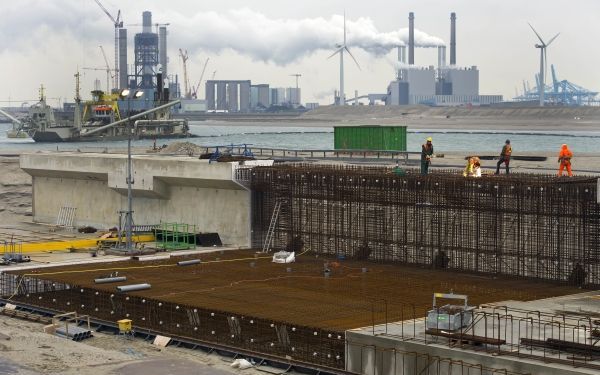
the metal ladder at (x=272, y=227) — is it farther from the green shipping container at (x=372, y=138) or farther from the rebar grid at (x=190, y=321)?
the green shipping container at (x=372, y=138)

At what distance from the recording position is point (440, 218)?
148 ft

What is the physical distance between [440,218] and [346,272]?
4251 mm

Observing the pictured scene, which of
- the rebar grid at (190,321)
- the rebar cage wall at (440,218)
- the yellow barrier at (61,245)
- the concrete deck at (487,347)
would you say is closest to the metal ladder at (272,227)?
the rebar cage wall at (440,218)

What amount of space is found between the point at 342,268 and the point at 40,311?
11.6m

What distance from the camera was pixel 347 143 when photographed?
8025 centimetres

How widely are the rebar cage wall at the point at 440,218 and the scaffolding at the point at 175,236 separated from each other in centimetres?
330

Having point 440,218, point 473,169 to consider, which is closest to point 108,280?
point 440,218

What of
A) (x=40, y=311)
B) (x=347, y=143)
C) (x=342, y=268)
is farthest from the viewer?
(x=347, y=143)

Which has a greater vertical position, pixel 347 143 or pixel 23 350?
pixel 347 143

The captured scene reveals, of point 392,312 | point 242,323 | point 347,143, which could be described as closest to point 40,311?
point 242,323

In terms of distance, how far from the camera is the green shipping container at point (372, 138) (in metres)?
76.3

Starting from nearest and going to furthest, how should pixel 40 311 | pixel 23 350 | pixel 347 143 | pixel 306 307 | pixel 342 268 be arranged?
pixel 23 350, pixel 306 307, pixel 40 311, pixel 342 268, pixel 347 143

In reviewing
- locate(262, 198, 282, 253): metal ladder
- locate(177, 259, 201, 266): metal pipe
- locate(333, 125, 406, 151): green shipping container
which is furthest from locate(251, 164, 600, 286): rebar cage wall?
locate(333, 125, 406, 151): green shipping container

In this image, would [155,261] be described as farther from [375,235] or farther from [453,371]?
[453,371]
